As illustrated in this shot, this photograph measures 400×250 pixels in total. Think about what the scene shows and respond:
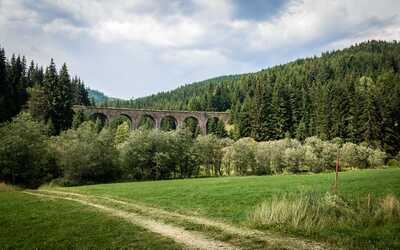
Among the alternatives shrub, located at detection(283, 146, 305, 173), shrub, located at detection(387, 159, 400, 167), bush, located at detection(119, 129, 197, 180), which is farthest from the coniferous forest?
bush, located at detection(119, 129, 197, 180)

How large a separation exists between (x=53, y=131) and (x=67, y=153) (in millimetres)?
18151

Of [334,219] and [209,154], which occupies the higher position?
[209,154]

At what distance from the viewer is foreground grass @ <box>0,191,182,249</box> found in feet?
30.7

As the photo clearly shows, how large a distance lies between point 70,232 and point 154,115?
3780 inches

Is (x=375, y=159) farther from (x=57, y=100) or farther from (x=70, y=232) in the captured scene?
(x=57, y=100)

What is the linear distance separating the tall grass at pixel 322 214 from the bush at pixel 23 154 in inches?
1332

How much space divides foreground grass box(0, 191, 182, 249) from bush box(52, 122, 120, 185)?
1090 inches

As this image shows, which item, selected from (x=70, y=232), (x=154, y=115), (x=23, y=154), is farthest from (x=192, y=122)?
(x=70, y=232)

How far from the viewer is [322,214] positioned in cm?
1227

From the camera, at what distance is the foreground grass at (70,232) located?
9.37m

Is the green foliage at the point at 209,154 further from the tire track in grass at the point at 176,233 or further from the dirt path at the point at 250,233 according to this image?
the tire track in grass at the point at 176,233

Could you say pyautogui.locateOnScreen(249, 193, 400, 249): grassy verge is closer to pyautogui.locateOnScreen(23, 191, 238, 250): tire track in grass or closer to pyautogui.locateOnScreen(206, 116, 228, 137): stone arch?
pyautogui.locateOnScreen(23, 191, 238, 250): tire track in grass

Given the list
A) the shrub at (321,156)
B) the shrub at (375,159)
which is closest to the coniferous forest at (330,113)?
the shrub at (375,159)

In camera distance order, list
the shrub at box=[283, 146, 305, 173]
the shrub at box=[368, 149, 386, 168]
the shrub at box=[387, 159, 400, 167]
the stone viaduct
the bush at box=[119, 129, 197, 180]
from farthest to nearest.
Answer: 1. the stone viaduct
2. the shrub at box=[387, 159, 400, 167]
3. the shrub at box=[368, 149, 386, 168]
4. the shrub at box=[283, 146, 305, 173]
5. the bush at box=[119, 129, 197, 180]
